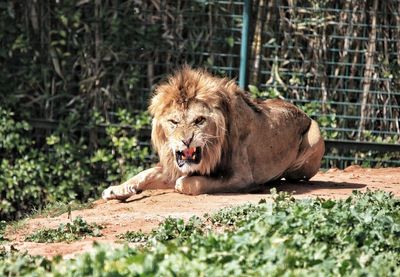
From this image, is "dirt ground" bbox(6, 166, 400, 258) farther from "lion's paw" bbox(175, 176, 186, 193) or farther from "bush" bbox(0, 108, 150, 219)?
"bush" bbox(0, 108, 150, 219)

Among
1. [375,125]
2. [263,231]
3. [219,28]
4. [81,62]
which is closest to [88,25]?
[81,62]

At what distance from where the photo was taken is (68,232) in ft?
26.1

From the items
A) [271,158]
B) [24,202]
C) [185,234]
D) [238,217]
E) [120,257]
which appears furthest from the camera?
[24,202]

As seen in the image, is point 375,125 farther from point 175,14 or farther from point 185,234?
point 185,234

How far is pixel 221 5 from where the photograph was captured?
13.4 metres

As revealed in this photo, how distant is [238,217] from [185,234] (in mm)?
672

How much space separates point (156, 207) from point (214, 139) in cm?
93

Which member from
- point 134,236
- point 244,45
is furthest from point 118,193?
point 244,45

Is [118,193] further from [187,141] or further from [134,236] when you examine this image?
[134,236]

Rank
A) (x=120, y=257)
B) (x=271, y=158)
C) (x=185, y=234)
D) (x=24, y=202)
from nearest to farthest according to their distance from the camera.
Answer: (x=120, y=257) → (x=185, y=234) → (x=271, y=158) → (x=24, y=202)

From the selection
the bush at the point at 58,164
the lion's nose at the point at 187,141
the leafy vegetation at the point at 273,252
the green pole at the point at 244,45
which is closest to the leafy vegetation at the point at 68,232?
the leafy vegetation at the point at 273,252

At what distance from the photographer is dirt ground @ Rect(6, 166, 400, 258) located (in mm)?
7625

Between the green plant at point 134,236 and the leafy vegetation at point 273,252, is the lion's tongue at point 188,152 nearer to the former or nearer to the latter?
the green plant at point 134,236

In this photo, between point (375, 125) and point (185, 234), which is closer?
point (185, 234)
